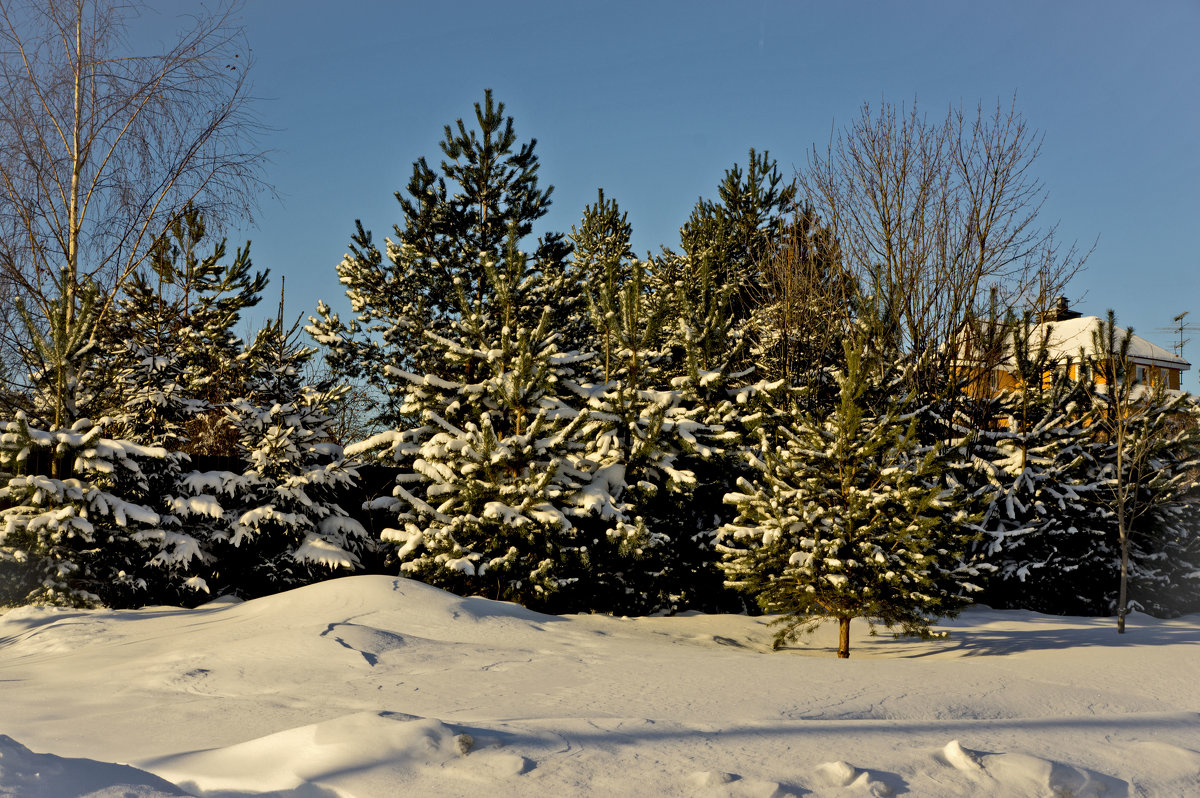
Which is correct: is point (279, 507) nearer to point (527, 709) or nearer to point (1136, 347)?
point (527, 709)

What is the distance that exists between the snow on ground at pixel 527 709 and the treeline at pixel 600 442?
121 cm

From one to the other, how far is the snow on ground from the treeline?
3.97ft

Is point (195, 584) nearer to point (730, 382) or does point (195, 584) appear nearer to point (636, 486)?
point (636, 486)

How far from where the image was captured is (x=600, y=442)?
481 inches

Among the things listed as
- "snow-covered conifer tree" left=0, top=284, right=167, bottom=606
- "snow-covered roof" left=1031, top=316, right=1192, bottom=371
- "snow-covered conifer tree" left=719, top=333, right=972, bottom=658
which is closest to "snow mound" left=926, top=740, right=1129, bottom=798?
"snow-covered conifer tree" left=719, top=333, right=972, bottom=658

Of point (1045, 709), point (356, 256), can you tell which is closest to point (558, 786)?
point (1045, 709)

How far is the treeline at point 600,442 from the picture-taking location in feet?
32.9

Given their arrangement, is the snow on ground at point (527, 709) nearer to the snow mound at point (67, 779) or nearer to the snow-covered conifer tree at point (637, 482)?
the snow mound at point (67, 779)

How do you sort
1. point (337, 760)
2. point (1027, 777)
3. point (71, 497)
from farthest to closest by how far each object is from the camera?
1. point (71, 497)
2. point (1027, 777)
3. point (337, 760)

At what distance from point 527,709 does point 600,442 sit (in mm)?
6790

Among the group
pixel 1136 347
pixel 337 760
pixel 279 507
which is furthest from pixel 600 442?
pixel 1136 347

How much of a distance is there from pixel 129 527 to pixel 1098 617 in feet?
54.0

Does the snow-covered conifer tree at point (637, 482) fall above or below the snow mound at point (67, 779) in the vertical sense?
above

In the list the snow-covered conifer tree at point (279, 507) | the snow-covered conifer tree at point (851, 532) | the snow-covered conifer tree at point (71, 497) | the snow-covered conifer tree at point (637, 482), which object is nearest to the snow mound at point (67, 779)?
the snow-covered conifer tree at point (851, 532)
